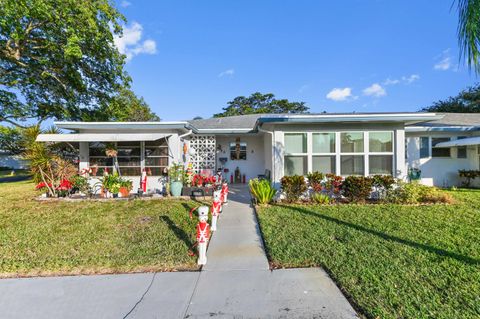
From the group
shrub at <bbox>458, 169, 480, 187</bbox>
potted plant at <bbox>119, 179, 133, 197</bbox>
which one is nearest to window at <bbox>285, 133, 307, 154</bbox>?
potted plant at <bbox>119, 179, 133, 197</bbox>

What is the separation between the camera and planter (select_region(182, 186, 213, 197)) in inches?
353

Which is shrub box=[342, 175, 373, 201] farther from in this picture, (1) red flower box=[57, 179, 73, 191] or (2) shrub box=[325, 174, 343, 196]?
(1) red flower box=[57, 179, 73, 191]

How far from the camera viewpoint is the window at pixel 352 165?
832 centimetres

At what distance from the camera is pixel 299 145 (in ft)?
27.5

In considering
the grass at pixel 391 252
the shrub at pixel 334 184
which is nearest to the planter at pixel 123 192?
the grass at pixel 391 252

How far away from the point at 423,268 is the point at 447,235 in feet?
6.79

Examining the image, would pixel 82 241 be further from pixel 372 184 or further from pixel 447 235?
pixel 372 184

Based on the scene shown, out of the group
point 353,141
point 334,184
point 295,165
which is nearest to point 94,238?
point 295,165

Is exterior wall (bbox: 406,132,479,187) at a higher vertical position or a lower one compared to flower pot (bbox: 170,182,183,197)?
higher

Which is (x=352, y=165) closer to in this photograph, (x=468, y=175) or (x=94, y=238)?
(x=468, y=175)

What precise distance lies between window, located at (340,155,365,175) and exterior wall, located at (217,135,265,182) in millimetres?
5728

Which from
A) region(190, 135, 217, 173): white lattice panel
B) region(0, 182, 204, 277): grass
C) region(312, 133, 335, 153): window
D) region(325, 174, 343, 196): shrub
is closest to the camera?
region(0, 182, 204, 277): grass

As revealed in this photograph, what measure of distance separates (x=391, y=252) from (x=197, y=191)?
6.65m

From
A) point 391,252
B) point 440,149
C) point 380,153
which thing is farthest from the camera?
point 440,149
